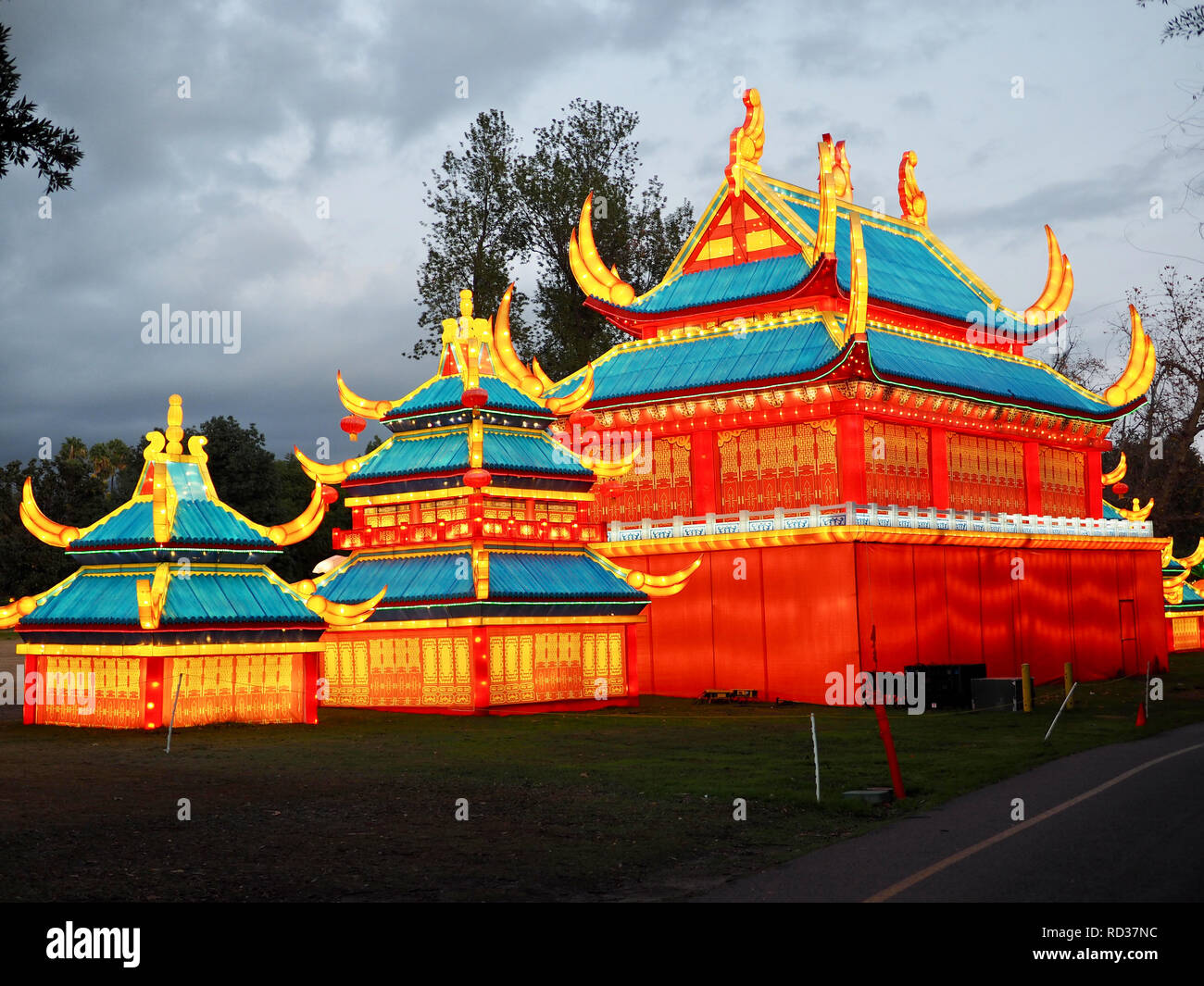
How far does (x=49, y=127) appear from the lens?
1509 centimetres

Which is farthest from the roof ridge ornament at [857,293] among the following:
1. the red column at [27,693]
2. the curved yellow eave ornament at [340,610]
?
the red column at [27,693]

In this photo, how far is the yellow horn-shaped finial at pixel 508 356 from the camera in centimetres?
4222

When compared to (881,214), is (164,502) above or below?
below

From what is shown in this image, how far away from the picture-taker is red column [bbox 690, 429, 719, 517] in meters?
46.0

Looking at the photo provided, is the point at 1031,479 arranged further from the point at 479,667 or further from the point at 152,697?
the point at 152,697

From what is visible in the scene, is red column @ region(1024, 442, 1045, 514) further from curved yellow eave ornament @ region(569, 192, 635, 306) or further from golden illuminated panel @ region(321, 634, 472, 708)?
golden illuminated panel @ region(321, 634, 472, 708)

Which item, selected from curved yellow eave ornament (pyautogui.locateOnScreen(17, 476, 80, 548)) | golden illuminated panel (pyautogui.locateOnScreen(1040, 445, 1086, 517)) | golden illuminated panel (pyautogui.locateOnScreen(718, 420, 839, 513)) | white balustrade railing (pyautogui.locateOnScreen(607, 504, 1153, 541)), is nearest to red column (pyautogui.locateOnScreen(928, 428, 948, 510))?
white balustrade railing (pyautogui.locateOnScreen(607, 504, 1153, 541))

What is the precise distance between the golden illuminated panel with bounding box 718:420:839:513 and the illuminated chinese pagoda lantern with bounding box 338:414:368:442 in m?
11.9

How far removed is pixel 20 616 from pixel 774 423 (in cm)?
2319

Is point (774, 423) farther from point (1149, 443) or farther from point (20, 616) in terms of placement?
point (1149, 443)

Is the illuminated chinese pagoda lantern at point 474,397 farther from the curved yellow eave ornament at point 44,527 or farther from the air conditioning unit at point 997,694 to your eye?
the air conditioning unit at point 997,694

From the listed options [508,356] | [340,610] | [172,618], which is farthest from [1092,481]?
[172,618]

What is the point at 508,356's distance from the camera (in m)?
44.6
